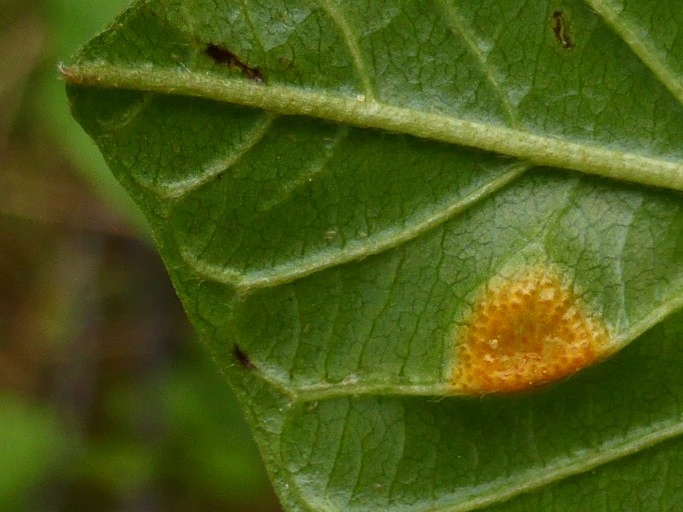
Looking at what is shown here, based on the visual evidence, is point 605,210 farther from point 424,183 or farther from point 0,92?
point 0,92

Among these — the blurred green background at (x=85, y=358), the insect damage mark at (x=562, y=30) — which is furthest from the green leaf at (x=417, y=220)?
the blurred green background at (x=85, y=358)

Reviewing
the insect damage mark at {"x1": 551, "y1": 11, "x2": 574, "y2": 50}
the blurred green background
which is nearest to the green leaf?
the insect damage mark at {"x1": 551, "y1": 11, "x2": 574, "y2": 50}

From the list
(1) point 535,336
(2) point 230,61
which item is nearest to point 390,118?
(2) point 230,61

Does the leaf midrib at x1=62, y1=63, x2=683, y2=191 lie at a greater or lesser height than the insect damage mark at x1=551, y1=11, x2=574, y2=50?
lesser

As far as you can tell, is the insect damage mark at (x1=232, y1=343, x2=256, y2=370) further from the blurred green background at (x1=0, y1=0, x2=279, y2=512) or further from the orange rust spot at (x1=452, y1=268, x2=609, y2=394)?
the blurred green background at (x1=0, y1=0, x2=279, y2=512)

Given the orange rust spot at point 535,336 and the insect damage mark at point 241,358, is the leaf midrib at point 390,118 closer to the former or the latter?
the orange rust spot at point 535,336

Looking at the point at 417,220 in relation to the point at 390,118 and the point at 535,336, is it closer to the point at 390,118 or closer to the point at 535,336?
the point at 390,118

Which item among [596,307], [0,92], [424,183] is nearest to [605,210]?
[596,307]
